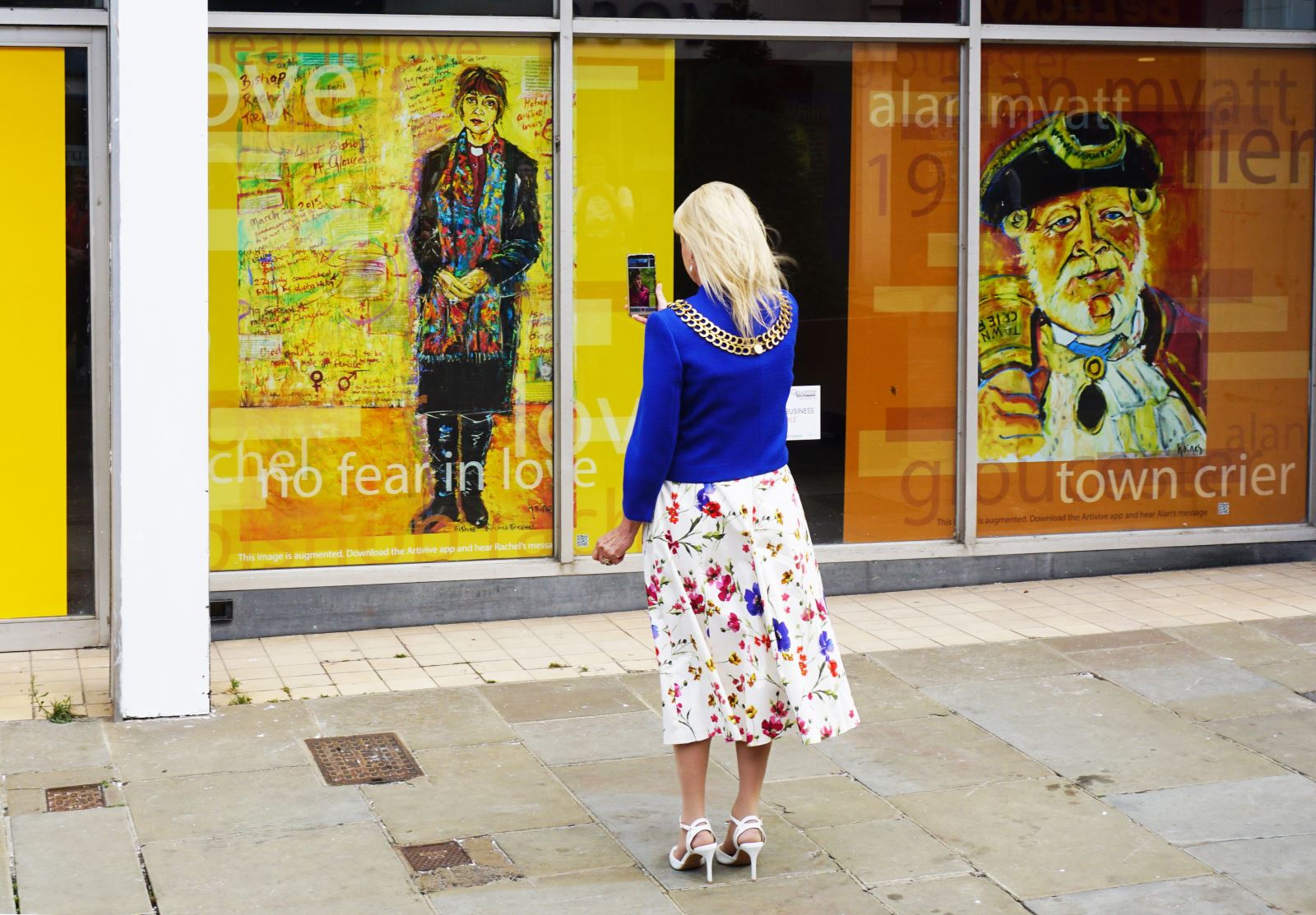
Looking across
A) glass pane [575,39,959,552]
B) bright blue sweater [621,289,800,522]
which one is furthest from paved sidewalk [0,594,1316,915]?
glass pane [575,39,959,552]

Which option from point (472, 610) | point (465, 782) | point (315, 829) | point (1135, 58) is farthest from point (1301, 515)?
point (315, 829)

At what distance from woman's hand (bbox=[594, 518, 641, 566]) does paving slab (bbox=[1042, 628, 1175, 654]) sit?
3.23 metres

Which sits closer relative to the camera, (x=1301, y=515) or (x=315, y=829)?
(x=315, y=829)

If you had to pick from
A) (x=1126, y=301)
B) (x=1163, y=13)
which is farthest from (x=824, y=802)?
(x=1163, y=13)

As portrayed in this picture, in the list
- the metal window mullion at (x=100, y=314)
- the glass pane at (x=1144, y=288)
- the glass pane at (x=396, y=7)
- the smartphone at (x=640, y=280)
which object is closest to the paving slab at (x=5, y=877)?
the metal window mullion at (x=100, y=314)

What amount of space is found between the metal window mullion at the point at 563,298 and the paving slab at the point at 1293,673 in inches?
126

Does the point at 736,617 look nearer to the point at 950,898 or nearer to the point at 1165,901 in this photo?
the point at 950,898

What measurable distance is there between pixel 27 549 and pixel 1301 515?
22.0ft

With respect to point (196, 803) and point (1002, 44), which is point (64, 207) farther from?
point (1002, 44)

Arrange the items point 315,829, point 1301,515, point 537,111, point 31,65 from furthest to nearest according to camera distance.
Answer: point 1301,515
point 537,111
point 31,65
point 315,829

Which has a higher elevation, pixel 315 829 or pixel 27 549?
pixel 27 549

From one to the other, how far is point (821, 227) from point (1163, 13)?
2200 mm

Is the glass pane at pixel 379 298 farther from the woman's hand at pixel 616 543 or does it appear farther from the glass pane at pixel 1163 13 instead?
the woman's hand at pixel 616 543

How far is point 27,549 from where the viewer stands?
759cm
